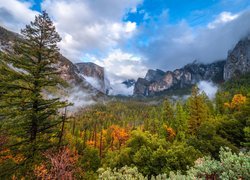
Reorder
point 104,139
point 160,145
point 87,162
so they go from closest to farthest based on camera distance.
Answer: point 160,145, point 87,162, point 104,139

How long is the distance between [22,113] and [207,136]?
22796mm

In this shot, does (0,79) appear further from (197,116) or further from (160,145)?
(197,116)

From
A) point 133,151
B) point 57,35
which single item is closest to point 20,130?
point 57,35

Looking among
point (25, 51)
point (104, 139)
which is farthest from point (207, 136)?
point (104, 139)

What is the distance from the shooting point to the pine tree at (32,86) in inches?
586

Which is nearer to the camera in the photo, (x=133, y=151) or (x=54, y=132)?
(x=54, y=132)

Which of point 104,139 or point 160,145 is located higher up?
point 160,145

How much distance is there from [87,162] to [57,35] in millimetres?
23782

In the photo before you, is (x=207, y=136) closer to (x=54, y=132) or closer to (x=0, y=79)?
(x=54, y=132)

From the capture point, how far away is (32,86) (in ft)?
52.3

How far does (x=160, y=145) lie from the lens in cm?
2139

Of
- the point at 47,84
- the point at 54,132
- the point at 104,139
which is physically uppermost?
the point at 47,84

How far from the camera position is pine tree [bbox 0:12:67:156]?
14.9 metres

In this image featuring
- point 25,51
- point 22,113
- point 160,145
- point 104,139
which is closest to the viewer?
point 22,113
